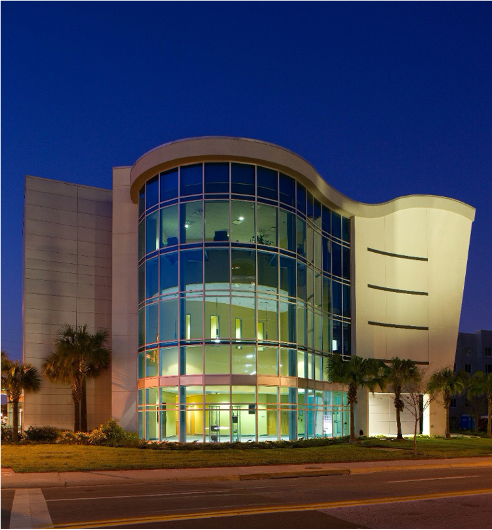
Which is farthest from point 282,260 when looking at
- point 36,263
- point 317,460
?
point 36,263

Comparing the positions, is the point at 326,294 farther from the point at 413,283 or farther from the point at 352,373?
the point at 413,283

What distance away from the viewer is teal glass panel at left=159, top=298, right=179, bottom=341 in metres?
38.2

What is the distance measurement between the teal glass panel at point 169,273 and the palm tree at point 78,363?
7.02 m

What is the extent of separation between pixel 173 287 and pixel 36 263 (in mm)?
12794

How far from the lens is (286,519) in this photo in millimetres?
12484

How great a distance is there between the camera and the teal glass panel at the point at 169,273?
Answer: 126ft

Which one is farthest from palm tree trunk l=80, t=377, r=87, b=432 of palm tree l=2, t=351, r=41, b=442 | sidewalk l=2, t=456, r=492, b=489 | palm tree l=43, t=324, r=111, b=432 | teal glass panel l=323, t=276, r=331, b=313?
sidewalk l=2, t=456, r=492, b=489

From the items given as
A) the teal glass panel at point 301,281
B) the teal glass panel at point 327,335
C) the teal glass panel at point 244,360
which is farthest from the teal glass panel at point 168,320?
the teal glass panel at point 327,335

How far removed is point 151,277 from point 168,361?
5537 mm

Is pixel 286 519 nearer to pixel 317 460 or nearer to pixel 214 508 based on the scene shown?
pixel 214 508

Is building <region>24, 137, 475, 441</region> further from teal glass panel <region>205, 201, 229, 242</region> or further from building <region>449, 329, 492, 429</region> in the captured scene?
building <region>449, 329, 492, 429</region>

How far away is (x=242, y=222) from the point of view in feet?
126

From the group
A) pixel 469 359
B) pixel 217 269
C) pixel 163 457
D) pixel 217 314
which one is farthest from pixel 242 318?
pixel 469 359

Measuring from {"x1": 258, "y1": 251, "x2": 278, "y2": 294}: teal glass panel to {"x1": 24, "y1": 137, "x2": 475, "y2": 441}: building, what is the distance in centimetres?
7
